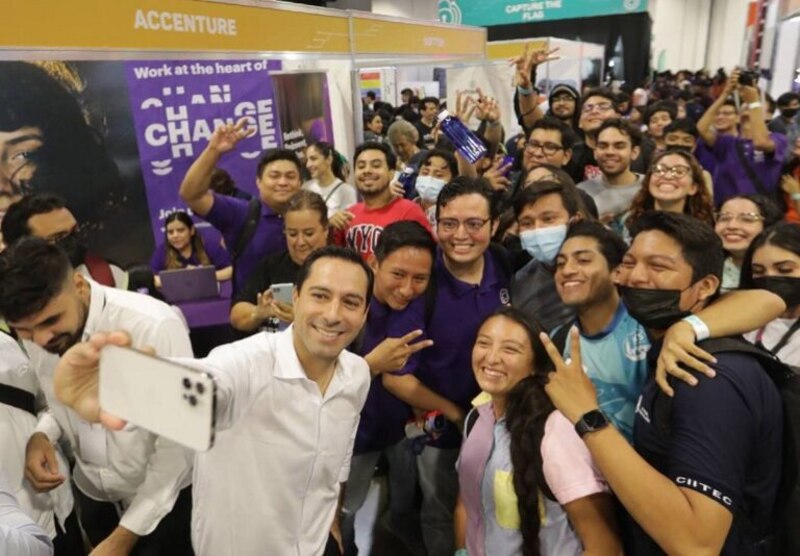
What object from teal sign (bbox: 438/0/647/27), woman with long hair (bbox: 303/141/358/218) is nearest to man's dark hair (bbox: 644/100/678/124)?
woman with long hair (bbox: 303/141/358/218)

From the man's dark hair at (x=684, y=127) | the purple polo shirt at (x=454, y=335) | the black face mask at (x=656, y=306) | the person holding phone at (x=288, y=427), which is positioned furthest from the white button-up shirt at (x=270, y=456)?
the man's dark hair at (x=684, y=127)

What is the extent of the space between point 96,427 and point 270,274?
A: 1163 millimetres

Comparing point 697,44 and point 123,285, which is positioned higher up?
point 697,44

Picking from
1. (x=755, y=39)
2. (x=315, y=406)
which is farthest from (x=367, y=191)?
(x=755, y=39)

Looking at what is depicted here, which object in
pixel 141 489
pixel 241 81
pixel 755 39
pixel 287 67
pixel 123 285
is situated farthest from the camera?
pixel 755 39

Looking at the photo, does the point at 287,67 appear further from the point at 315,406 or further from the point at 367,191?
the point at 315,406

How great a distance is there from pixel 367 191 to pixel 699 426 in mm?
2517

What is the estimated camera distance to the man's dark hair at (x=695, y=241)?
1.50m

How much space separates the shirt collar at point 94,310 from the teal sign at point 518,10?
13381 mm

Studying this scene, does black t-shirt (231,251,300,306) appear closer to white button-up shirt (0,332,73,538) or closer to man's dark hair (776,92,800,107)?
white button-up shirt (0,332,73,538)

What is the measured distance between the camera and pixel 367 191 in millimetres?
3445

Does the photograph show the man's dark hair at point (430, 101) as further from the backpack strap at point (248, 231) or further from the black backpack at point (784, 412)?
the black backpack at point (784, 412)

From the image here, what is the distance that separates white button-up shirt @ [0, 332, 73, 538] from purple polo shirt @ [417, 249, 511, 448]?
1.33 metres

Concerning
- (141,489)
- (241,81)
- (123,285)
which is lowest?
(141,489)
